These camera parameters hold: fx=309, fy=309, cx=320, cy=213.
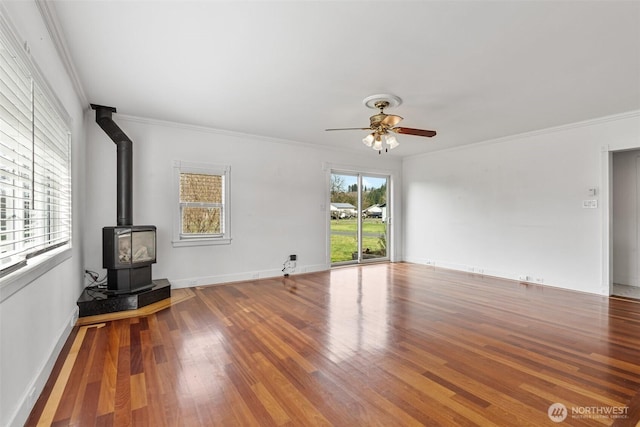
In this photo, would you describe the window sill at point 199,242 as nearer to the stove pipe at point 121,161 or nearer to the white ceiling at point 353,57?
the stove pipe at point 121,161

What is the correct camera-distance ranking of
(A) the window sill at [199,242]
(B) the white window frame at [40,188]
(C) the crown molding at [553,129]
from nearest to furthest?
(B) the white window frame at [40,188] < (C) the crown molding at [553,129] < (A) the window sill at [199,242]

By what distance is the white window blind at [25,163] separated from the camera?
167cm

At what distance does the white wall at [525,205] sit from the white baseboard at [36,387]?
256 inches

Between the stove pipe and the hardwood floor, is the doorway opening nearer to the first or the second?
the hardwood floor

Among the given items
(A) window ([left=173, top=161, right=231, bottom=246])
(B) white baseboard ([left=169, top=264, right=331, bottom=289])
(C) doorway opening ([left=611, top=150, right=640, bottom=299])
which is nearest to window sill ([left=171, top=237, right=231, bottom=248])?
(A) window ([left=173, top=161, right=231, bottom=246])

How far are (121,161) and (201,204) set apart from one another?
134cm

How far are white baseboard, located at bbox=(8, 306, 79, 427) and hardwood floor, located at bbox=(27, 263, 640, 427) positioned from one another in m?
0.06

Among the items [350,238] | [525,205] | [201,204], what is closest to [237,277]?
[201,204]

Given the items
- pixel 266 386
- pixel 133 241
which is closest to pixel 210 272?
pixel 133 241

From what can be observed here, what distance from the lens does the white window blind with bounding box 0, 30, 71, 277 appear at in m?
1.67

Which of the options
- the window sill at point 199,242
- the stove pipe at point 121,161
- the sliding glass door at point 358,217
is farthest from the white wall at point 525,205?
the stove pipe at point 121,161

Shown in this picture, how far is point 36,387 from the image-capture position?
2.04m

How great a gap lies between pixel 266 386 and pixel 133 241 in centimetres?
285

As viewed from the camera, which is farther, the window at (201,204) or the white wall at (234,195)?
the window at (201,204)
